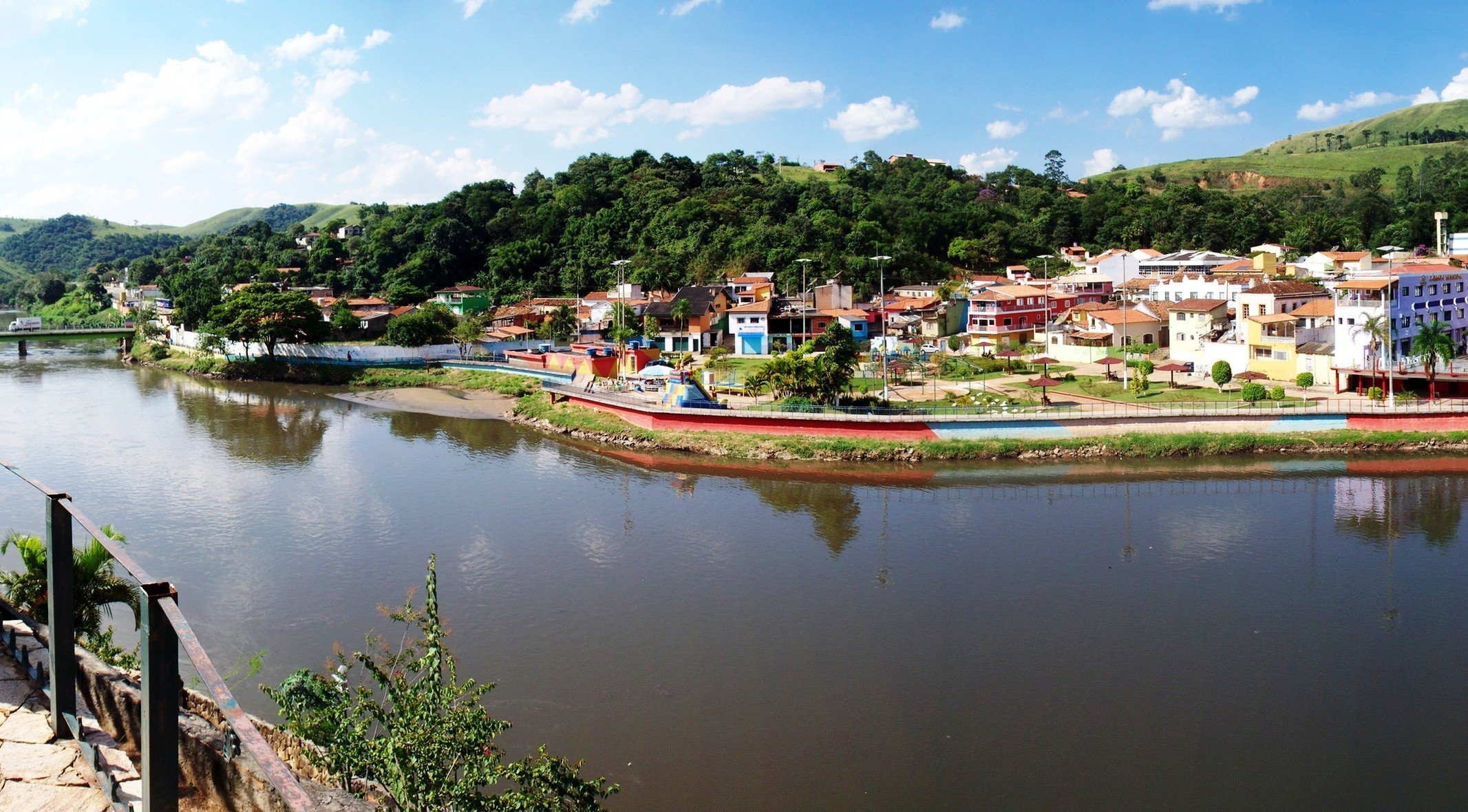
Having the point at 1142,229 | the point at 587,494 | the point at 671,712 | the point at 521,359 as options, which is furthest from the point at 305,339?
the point at 1142,229

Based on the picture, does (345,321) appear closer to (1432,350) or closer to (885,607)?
(885,607)

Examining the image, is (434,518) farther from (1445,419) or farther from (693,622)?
(1445,419)

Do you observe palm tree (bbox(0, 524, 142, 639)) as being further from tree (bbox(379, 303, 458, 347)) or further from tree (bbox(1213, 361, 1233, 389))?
tree (bbox(379, 303, 458, 347))

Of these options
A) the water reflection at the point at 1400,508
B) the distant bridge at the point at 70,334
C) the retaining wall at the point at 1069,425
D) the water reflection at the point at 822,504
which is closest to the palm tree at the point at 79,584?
the water reflection at the point at 822,504

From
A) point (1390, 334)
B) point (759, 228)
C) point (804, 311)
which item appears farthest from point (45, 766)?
point (759, 228)

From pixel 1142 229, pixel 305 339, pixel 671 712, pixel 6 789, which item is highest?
pixel 1142 229

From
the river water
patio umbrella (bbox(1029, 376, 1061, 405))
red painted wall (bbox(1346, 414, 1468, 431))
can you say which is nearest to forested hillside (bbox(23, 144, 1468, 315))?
patio umbrella (bbox(1029, 376, 1061, 405))
